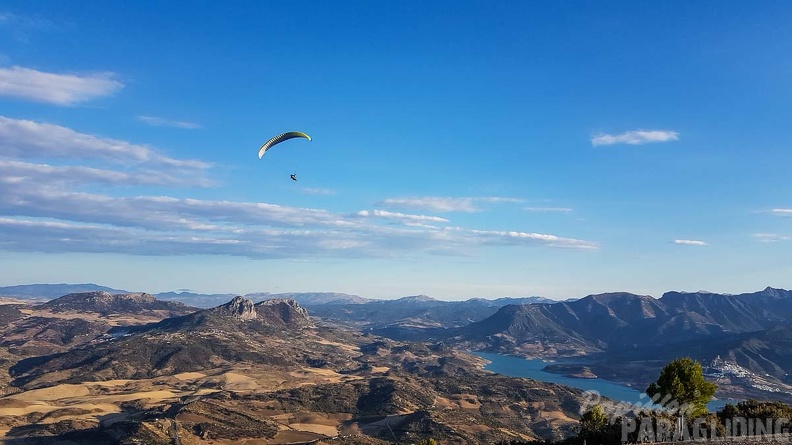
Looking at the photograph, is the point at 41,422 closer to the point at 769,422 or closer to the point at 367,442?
the point at 367,442

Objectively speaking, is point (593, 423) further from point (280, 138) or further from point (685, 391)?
point (280, 138)

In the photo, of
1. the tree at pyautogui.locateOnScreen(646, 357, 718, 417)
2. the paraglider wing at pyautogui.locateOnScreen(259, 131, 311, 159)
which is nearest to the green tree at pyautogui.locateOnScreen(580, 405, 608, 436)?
the tree at pyautogui.locateOnScreen(646, 357, 718, 417)

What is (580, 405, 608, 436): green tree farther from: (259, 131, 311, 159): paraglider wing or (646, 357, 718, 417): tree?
(259, 131, 311, 159): paraglider wing

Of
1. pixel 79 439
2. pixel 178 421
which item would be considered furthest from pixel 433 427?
pixel 79 439

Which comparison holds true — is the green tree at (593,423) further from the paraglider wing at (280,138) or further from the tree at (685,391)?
the paraglider wing at (280,138)

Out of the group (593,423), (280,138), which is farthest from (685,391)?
(280,138)

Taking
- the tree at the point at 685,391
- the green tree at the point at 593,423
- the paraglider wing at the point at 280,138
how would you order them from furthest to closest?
the paraglider wing at the point at 280,138 → the tree at the point at 685,391 → the green tree at the point at 593,423

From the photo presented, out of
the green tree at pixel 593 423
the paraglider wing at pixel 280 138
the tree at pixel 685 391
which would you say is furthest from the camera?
the paraglider wing at pixel 280 138

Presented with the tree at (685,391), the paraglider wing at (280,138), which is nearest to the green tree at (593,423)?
the tree at (685,391)

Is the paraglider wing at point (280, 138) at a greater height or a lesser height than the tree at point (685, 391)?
greater
